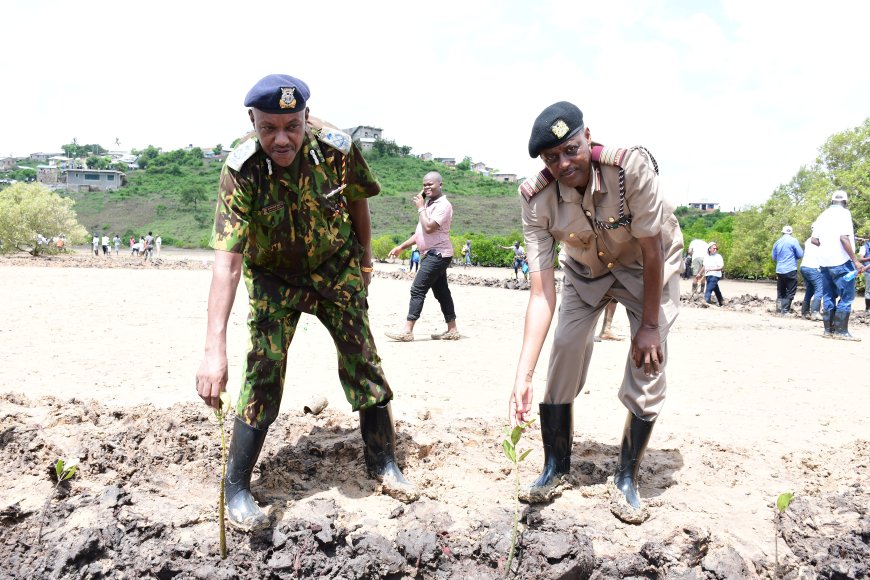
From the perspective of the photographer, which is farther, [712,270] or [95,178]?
[95,178]

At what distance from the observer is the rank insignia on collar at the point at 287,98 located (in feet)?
9.62

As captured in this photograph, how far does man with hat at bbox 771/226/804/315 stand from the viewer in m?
12.9

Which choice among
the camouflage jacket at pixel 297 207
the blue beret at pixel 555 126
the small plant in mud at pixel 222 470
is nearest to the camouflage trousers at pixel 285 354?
the camouflage jacket at pixel 297 207

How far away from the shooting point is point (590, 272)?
355cm

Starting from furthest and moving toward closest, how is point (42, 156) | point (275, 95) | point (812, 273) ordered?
point (42, 156) → point (812, 273) → point (275, 95)

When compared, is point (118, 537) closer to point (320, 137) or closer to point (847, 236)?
point (320, 137)

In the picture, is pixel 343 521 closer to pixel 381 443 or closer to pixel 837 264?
pixel 381 443

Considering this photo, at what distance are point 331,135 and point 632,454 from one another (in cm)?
211

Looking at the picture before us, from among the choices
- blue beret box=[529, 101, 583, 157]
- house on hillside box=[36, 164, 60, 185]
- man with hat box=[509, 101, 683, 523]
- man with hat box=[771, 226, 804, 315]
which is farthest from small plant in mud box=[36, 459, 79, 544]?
house on hillside box=[36, 164, 60, 185]

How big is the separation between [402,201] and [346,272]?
78.2 metres

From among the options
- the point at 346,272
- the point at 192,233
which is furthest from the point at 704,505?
the point at 192,233

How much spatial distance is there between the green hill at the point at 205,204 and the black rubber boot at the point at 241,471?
53276 mm

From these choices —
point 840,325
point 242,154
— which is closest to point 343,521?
point 242,154

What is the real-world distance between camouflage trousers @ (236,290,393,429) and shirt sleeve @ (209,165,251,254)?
1.25 feet
